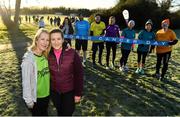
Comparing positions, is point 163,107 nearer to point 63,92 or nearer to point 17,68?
point 63,92

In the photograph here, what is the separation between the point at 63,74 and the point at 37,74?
0.38 meters

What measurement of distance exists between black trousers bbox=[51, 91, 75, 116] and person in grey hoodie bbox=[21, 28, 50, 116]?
6.1 inches

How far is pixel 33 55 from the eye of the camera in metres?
4.47

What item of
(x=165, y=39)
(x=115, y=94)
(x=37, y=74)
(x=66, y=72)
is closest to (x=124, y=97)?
(x=115, y=94)

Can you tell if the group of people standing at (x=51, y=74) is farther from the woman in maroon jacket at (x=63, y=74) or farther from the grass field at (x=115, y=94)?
the grass field at (x=115, y=94)

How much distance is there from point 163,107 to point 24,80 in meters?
4.43

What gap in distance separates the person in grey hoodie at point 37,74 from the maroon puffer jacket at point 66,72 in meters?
0.09

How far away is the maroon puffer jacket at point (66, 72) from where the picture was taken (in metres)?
4.65

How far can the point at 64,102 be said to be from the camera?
476 cm

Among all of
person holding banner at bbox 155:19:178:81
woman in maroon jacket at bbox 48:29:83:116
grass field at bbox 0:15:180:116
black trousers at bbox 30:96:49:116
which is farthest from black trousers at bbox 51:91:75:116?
person holding banner at bbox 155:19:178:81

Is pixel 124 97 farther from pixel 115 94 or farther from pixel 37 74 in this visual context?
pixel 37 74

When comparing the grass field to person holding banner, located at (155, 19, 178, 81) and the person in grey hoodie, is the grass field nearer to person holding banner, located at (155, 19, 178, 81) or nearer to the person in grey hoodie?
person holding banner, located at (155, 19, 178, 81)

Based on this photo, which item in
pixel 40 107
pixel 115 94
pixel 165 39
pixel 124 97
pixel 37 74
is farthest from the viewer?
pixel 165 39

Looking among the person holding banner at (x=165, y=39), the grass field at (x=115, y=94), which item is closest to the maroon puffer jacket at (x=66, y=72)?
the grass field at (x=115, y=94)
